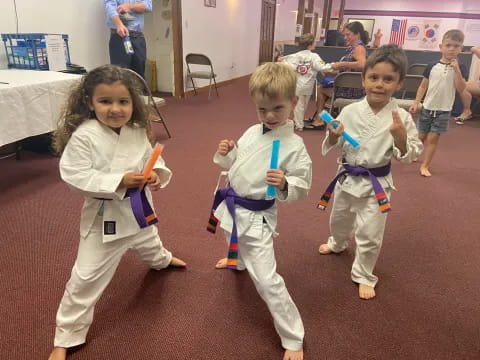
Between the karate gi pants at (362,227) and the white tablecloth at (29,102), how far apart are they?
166 centimetres

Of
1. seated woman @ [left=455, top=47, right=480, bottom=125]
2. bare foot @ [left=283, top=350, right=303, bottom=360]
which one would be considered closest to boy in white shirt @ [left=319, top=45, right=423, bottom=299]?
bare foot @ [left=283, top=350, right=303, bottom=360]

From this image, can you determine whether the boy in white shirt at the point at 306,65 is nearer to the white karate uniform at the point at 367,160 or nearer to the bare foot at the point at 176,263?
the white karate uniform at the point at 367,160

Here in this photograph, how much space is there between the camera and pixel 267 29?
9.69m

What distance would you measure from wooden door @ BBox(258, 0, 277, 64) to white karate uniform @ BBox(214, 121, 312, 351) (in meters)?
8.64

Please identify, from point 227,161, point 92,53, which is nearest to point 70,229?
point 227,161

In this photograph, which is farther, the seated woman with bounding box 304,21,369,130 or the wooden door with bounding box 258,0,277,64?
the wooden door with bounding box 258,0,277,64

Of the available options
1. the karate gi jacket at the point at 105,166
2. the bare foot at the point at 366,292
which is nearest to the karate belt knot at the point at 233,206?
the karate gi jacket at the point at 105,166

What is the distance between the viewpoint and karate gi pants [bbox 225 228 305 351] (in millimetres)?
1216

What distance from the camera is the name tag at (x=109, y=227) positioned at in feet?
4.10

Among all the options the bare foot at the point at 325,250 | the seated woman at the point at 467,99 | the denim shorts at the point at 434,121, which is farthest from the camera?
the seated woman at the point at 467,99

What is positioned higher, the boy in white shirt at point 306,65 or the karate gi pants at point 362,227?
the boy in white shirt at point 306,65

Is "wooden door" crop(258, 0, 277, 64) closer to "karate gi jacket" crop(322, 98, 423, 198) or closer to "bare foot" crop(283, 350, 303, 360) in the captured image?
"karate gi jacket" crop(322, 98, 423, 198)

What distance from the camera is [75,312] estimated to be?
49.0 inches

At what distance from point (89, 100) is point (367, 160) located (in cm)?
105
